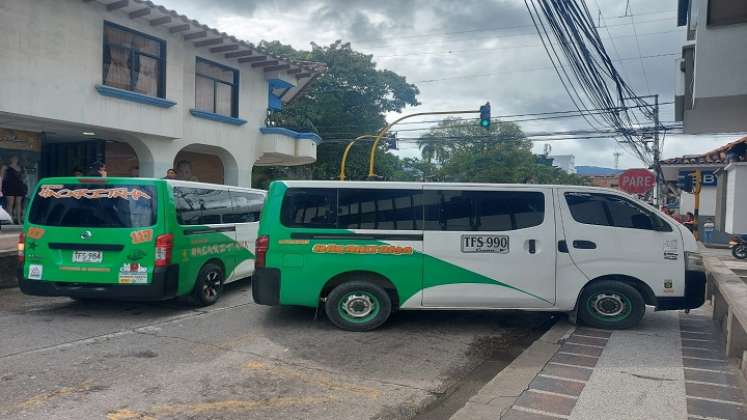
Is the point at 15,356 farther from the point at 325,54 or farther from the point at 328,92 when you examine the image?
the point at 325,54

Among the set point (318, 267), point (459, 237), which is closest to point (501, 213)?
point (459, 237)

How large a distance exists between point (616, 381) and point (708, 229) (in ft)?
69.6

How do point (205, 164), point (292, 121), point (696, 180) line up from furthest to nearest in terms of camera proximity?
point (292, 121) → point (205, 164) → point (696, 180)

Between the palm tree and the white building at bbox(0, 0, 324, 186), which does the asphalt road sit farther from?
the palm tree

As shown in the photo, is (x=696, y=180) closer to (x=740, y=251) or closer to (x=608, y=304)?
(x=740, y=251)

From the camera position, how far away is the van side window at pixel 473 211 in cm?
668

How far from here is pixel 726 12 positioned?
248 inches

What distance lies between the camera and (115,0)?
11672mm

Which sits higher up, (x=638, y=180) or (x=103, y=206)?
(x=638, y=180)

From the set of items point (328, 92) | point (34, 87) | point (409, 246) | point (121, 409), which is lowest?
point (121, 409)

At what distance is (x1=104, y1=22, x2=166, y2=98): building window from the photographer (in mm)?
12484

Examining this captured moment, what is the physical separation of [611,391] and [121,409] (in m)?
3.80

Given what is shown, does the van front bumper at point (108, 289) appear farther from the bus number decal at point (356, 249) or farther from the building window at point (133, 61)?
the building window at point (133, 61)

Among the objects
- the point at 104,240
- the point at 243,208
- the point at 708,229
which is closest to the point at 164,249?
the point at 104,240
